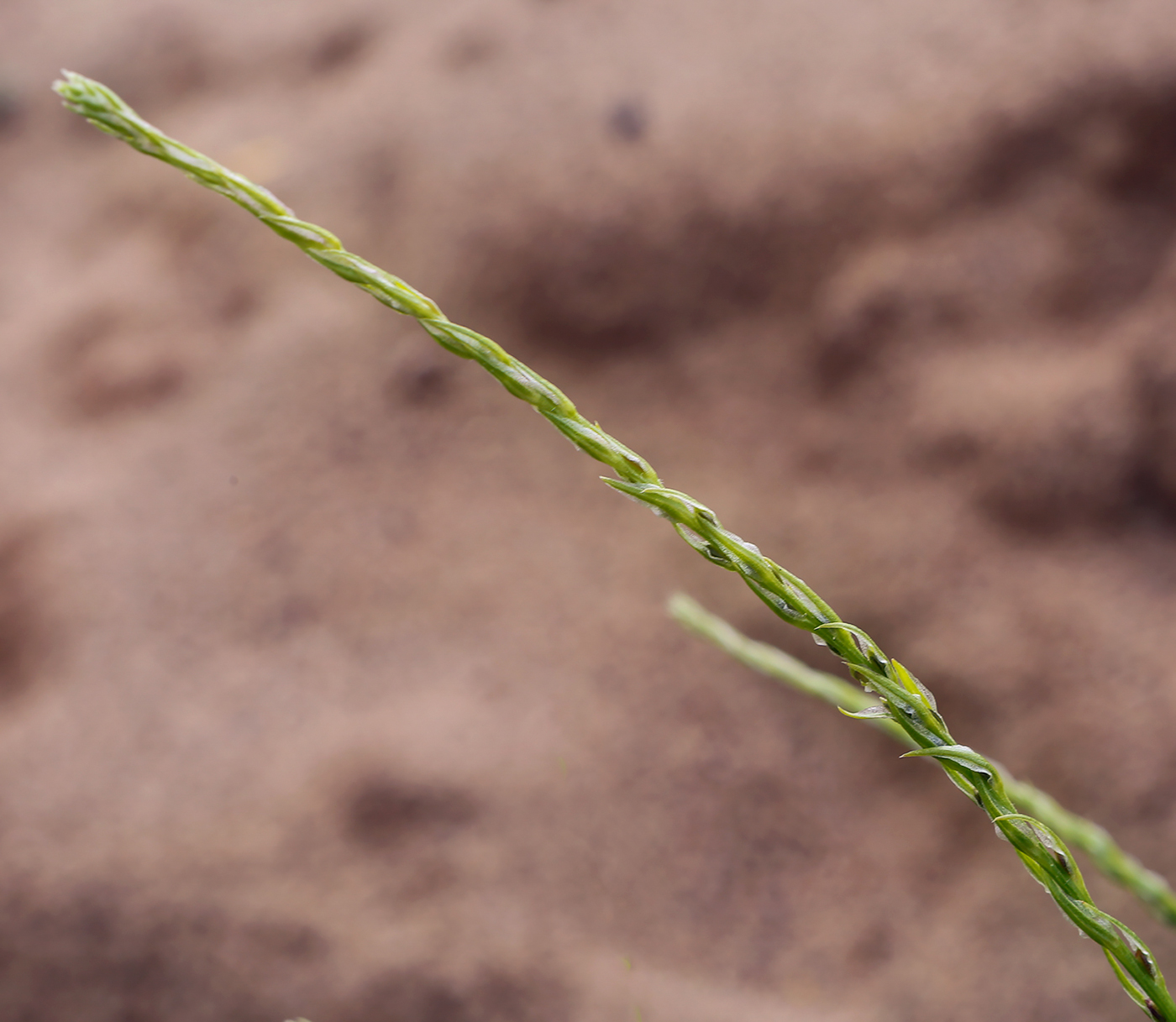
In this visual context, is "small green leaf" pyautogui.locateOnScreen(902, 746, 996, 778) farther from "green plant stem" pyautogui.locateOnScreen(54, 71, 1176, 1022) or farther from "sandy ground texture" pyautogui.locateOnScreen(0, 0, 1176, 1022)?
"sandy ground texture" pyautogui.locateOnScreen(0, 0, 1176, 1022)

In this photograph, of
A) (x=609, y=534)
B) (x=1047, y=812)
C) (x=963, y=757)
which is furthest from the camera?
(x=609, y=534)

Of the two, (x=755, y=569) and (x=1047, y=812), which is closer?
(x=755, y=569)

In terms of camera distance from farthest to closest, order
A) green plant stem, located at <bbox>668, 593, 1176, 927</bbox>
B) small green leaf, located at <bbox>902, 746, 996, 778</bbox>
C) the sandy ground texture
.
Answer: the sandy ground texture < green plant stem, located at <bbox>668, 593, 1176, 927</bbox> < small green leaf, located at <bbox>902, 746, 996, 778</bbox>

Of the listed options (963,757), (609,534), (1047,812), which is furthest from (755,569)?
(609,534)

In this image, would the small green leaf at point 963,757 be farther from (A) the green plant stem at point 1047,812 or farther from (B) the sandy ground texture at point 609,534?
(B) the sandy ground texture at point 609,534

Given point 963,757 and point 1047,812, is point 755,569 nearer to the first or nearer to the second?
point 963,757

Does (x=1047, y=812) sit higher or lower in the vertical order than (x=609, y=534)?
lower

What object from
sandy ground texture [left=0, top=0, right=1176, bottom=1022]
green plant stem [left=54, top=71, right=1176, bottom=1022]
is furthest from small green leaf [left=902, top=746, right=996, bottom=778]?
sandy ground texture [left=0, top=0, right=1176, bottom=1022]
